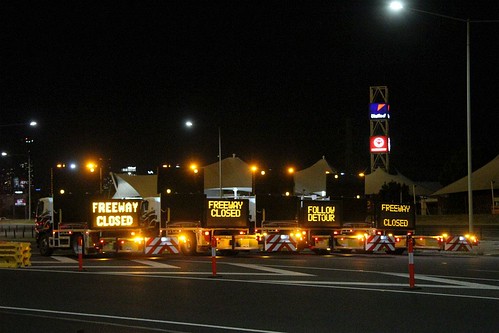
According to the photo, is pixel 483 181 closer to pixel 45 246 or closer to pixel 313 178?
pixel 313 178

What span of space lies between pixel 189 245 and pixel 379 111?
57722 millimetres

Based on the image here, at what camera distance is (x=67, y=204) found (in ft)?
103

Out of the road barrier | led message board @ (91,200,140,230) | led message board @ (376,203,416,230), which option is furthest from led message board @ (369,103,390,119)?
the road barrier

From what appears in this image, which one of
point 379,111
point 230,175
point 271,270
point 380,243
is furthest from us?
point 379,111

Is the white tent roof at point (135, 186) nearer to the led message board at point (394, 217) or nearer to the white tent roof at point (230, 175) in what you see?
the white tent roof at point (230, 175)

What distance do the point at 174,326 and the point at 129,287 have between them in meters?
5.59

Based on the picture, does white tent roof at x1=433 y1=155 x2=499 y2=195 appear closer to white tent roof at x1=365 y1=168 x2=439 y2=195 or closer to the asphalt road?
white tent roof at x1=365 y1=168 x2=439 y2=195

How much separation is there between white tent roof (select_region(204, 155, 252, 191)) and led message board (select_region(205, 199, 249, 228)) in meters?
23.9

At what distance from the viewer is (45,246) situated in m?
31.5

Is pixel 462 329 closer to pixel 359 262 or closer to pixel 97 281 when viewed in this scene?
pixel 97 281

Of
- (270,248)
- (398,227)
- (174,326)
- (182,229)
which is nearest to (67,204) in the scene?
(182,229)

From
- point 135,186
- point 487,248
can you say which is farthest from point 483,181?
point 135,186

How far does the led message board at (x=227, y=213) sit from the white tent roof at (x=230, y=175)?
23.9 metres

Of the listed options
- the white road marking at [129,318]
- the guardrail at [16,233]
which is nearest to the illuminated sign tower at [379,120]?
the guardrail at [16,233]
